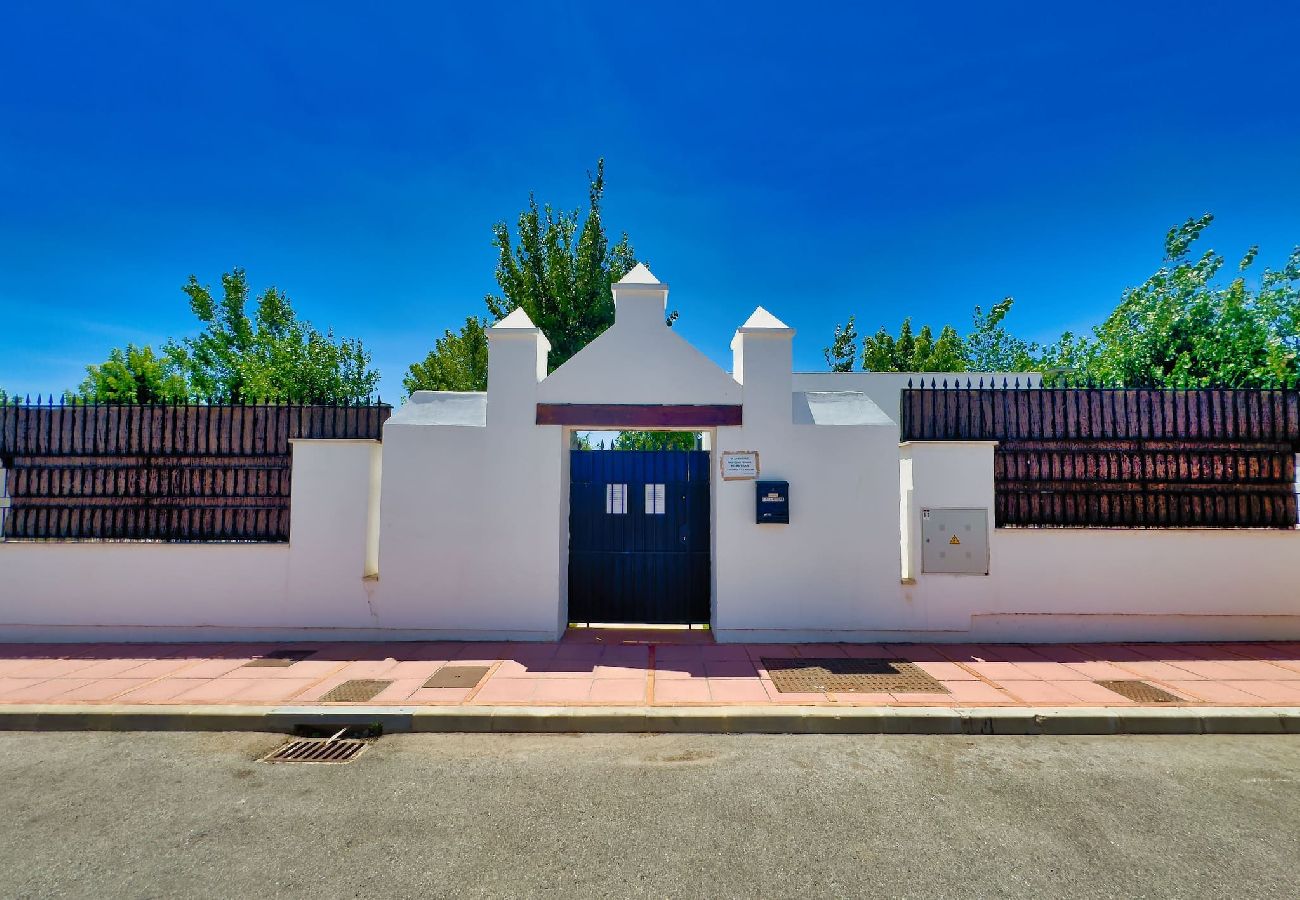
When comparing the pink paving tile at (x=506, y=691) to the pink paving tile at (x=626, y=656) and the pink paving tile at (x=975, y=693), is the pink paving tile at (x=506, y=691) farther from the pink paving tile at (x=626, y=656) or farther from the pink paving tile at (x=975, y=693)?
the pink paving tile at (x=975, y=693)

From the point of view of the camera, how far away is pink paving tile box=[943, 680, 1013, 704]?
17.9ft

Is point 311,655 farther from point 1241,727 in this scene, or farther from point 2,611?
point 1241,727

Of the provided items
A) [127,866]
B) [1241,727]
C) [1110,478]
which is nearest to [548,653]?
[127,866]

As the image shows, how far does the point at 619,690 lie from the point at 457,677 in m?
1.76

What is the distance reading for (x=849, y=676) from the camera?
20.1 ft

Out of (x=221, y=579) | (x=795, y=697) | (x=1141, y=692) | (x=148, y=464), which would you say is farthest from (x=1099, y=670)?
(x=148, y=464)

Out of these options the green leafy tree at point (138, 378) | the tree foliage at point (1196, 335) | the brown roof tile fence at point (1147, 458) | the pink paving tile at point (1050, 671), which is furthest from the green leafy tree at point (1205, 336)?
the green leafy tree at point (138, 378)

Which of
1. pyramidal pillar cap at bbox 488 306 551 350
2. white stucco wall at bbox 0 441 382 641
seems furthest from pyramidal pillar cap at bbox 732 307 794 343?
white stucco wall at bbox 0 441 382 641

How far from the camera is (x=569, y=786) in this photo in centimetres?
405

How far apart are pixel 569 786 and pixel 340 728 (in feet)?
7.72

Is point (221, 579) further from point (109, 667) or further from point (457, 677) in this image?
point (457, 677)

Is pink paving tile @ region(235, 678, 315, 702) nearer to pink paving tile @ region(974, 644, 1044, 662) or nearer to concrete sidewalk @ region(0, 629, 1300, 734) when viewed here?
concrete sidewalk @ region(0, 629, 1300, 734)

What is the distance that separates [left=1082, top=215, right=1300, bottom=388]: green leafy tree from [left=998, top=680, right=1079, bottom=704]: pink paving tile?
1152 cm

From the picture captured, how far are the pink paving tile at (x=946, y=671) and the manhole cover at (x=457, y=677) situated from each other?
15.7 feet
